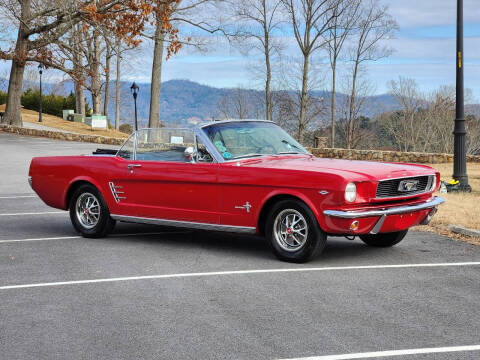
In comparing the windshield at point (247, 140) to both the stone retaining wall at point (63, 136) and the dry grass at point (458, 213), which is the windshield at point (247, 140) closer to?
the dry grass at point (458, 213)

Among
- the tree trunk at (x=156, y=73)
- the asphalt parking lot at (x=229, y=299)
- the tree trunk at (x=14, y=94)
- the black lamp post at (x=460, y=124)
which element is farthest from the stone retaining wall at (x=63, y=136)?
the asphalt parking lot at (x=229, y=299)

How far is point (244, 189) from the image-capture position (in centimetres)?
820

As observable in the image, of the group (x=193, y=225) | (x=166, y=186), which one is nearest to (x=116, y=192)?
(x=166, y=186)

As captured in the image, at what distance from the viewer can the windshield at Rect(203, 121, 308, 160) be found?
8.68 meters

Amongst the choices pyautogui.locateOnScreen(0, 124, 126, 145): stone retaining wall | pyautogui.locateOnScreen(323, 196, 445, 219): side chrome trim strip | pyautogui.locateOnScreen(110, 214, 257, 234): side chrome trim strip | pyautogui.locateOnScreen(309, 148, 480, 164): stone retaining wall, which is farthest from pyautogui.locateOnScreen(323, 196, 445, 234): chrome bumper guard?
pyautogui.locateOnScreen(0, 124, 126, 145): stone retaining wall

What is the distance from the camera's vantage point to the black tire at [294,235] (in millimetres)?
7738

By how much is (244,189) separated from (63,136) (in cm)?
3393

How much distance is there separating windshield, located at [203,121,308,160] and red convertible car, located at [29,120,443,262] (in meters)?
0.01

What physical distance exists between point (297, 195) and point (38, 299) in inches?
116

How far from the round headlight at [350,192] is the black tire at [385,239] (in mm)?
1799

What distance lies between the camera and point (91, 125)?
49844mm

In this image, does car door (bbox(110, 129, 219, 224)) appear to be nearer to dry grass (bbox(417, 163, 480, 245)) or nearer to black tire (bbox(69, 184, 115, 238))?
black tire (bbox(69, 184, 115, 238))

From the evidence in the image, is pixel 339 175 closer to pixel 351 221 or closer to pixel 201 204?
pixel 351 221

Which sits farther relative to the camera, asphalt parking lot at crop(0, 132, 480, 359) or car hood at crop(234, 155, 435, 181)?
car hood at crop(234, 155, 435, 181)
